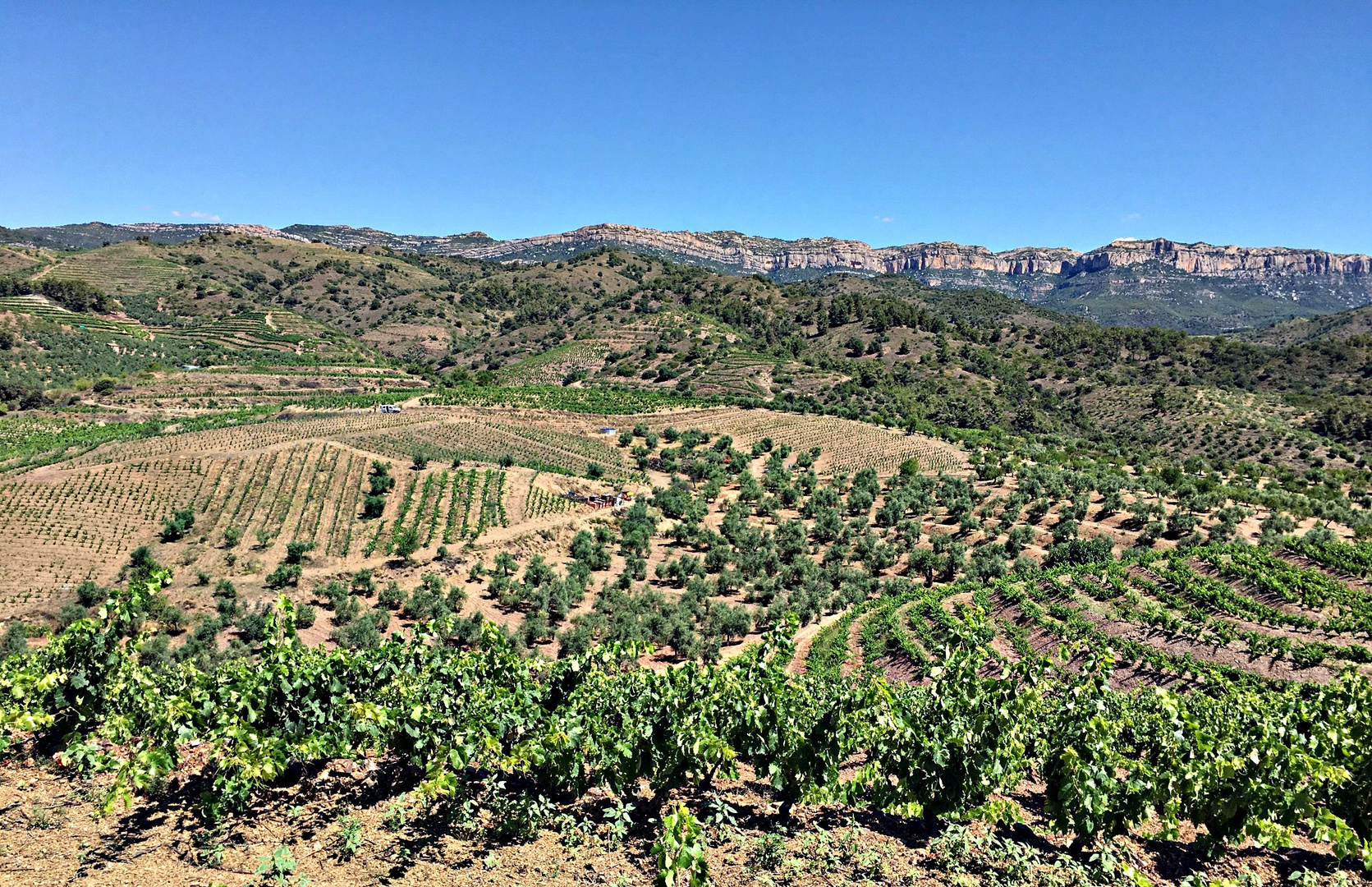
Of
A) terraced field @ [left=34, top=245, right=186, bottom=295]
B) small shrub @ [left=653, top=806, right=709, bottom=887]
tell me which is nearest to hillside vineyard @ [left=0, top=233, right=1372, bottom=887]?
small shrub @ [left=653, top=806, right=709, bottom=887]

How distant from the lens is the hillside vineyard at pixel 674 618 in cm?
937

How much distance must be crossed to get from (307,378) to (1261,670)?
3582 inches

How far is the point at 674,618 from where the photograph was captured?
99.1 ft

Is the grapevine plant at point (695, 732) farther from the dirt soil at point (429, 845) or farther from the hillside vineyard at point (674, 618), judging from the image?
the dirt soil at point (429, 845)

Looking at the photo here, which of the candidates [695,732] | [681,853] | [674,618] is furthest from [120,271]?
[681,853]

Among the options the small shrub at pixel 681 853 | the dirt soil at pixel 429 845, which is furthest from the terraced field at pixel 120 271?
the small shrub at pixel 681 853

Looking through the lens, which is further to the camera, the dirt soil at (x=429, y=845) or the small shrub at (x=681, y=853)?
the dirt soil at (x=429, y=845)

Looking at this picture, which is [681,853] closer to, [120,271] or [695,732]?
[695,732]

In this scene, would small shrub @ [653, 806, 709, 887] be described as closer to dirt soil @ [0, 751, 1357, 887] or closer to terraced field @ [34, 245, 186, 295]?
dirt soil @ [0, 751, 1357, 887]

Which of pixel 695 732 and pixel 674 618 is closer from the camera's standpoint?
pixel 695 732

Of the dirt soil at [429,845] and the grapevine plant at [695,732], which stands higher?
the grapevine plant at [695,732]

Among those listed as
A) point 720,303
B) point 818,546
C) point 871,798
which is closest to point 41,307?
point 720,303

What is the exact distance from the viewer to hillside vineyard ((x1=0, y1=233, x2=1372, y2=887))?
9.37 meters

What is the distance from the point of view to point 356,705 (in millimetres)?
9820
